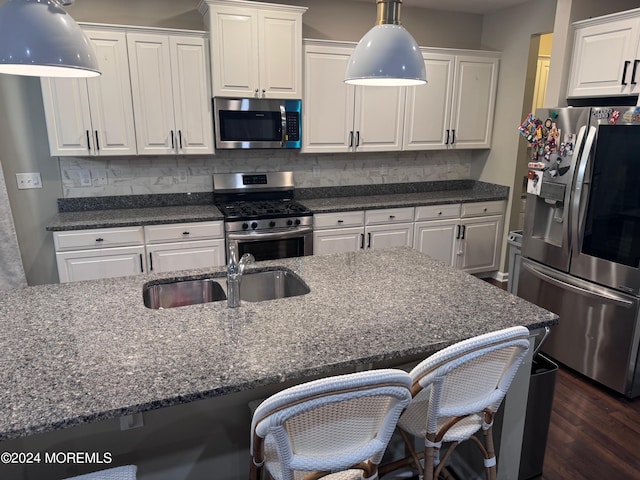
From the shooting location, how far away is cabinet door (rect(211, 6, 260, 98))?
327cm

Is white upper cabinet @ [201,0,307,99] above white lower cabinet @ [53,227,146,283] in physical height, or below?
above

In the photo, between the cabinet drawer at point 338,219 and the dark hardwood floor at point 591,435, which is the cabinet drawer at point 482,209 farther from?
the dark hardwood floor at point 591,435

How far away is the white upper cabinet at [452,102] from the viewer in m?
4.11

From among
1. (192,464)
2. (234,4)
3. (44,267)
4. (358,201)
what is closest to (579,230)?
(358,201)

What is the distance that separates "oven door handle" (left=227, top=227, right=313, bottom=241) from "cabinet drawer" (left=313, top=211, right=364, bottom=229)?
0.11 m

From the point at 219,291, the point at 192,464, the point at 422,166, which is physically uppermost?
the point at 422,166

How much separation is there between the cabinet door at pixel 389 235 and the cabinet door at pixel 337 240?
0.31 ft

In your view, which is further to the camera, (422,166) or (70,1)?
(422,166)

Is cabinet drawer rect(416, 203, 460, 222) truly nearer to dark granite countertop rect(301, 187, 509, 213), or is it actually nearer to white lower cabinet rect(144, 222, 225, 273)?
dark granite countertop rect(301, 187, 509, 213)

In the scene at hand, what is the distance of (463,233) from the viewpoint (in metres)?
4.35

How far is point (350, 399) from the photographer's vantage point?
3.48ft

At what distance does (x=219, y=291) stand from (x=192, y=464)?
0.73 metres

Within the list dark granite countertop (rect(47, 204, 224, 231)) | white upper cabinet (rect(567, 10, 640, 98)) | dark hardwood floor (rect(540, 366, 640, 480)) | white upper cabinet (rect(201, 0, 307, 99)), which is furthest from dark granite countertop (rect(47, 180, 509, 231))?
dark hardwood floor (rect(540, 366, 640, 480))

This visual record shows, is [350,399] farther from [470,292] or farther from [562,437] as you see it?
[562,437]
